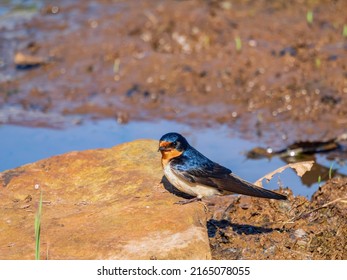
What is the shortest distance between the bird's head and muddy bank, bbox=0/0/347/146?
2.68 m

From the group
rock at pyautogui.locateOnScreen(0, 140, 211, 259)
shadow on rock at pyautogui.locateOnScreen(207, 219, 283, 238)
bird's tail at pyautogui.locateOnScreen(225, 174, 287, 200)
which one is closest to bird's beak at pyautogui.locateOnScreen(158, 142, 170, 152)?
rock at pyautogui.locateOnScreen(0, 140, 211, 259)

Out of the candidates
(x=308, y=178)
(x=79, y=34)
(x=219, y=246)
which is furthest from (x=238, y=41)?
(x=219, y=246)

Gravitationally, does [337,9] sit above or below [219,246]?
above

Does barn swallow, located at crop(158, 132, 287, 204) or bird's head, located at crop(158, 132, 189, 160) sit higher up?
bird's head, located at crop(158, 132, 189, 160)

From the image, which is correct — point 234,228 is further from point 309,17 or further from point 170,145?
point 309,17

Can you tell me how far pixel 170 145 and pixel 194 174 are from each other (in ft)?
0.79

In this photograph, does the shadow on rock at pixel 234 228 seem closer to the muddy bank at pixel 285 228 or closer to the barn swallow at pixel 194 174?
the muddy bank at pixel 285 228

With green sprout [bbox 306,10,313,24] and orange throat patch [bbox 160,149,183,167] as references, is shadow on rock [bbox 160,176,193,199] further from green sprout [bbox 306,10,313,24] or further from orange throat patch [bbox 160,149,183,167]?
green sprout [bbox 306,10,313,24]

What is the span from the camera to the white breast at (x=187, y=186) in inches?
189

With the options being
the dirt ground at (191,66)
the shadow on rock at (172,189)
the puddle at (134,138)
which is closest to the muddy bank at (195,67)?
the dirt ground at (191,66)

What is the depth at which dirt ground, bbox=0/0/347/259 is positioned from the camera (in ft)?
26.4

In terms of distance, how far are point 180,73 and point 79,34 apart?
1653mm

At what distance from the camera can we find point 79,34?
9.66 meters
